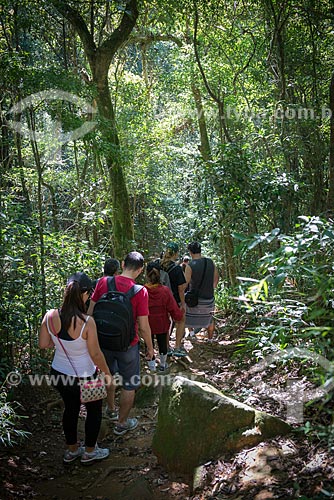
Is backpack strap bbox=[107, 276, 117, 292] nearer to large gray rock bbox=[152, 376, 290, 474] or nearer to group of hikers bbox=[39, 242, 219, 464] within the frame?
group of hikers bbox=[39, 242, 219, 464]

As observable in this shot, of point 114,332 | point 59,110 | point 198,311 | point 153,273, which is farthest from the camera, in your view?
point 198,311

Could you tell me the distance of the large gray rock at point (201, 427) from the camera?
3689 millimetres

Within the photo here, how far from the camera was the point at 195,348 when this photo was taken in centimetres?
780

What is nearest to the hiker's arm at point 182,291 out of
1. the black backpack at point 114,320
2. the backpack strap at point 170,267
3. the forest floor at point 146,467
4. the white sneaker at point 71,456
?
the backpack strap at point 170,267

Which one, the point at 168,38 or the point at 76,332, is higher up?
the point at 168,38

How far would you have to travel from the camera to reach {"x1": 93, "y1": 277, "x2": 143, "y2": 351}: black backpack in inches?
169

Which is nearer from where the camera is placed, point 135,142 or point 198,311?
point 198,311

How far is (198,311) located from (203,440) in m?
3.44

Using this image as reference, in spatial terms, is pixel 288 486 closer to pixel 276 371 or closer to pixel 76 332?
pixel 76 332

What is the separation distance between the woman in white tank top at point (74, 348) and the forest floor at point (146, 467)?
1.04ft

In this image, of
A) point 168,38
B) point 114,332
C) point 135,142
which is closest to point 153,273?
point 114,332

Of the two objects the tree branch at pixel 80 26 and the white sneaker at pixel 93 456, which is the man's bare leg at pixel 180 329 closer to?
the white sneaker at pixel 93 456

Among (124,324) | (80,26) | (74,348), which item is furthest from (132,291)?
(80,26)

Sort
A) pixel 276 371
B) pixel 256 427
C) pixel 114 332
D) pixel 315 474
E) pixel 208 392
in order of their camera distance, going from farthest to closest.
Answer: pixel 276 371 → pixel 114 332 → pixel 208 392 → pixel 256 427 → pixel 315 474
